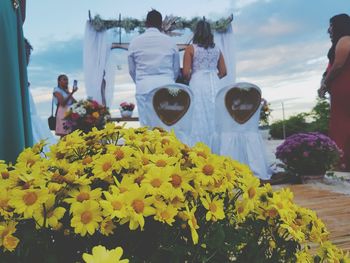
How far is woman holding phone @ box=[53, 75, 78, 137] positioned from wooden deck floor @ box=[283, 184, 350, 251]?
4.61m

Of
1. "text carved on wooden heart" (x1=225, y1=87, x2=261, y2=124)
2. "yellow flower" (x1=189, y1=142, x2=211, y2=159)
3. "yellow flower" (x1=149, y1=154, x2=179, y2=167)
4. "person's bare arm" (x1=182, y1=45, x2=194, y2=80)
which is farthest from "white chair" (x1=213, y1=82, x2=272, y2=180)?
"yellow flower" (x1=149, y1=154, x2=179, y2=167)

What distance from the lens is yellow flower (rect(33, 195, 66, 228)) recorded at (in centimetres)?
74

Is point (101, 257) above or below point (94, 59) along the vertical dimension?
below

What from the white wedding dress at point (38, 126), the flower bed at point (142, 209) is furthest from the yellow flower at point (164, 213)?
the white wedding dress at point (38, 126)

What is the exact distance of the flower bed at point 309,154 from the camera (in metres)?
4.54

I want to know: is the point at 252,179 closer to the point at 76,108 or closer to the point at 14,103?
the point at 14,103

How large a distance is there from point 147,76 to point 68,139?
4.24m

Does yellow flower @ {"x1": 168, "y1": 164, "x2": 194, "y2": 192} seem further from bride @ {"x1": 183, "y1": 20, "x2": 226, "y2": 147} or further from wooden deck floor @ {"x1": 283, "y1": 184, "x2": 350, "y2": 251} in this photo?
bride @ {"x1": 183, "y1": 20, "x2": 226, "y2": 147}

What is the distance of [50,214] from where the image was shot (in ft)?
2.48

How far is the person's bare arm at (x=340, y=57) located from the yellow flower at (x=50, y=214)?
4.92 m

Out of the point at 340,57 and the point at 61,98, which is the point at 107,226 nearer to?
the point at 340,57

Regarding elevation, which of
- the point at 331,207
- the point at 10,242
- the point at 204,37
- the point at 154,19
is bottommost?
the point at 331,207

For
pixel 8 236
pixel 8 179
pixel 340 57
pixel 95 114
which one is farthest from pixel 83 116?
pixel 8 236

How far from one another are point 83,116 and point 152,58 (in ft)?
4.88
